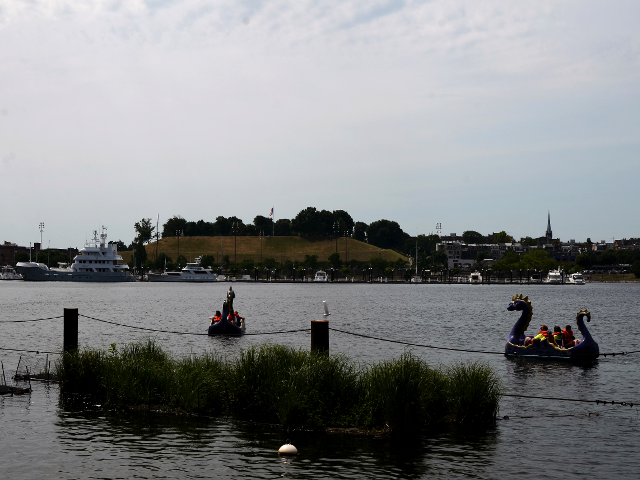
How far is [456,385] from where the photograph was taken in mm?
21688

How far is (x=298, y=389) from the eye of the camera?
67.1 ft

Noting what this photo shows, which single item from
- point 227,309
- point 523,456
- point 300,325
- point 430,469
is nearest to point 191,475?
point 430,469

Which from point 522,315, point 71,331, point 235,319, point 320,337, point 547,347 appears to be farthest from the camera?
point 235,319

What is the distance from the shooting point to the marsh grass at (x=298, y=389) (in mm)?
20031

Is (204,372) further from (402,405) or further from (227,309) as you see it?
(227,309)

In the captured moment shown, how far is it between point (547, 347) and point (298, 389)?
77.8 feet

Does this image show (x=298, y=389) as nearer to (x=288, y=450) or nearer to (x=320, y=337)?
(x=288, y=450)

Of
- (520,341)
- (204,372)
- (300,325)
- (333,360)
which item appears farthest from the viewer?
(300,325)

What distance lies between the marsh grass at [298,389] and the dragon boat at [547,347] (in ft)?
59.3

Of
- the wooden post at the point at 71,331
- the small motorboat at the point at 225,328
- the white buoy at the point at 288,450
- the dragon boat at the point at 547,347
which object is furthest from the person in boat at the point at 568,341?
the wooden post at the point at 71,331

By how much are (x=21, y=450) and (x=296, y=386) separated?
7.52 m

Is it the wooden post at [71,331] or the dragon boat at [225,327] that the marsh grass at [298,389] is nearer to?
the wooden post at [71,331]

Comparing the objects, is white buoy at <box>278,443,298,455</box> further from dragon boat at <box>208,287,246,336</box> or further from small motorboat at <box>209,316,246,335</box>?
small motorboat at <box>209,316,246,335</box>

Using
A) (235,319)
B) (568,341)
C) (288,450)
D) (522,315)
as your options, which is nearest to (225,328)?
(235,319)
